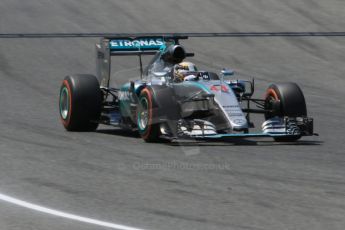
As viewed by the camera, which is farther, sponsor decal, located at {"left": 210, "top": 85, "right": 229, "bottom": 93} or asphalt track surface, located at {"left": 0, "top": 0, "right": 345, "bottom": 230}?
sponsor decal, located at {"left": 210, "top": 85, "right": 229, "bottom": 93}

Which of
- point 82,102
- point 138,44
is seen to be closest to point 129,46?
point 138,44

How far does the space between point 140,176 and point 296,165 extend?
2.03m

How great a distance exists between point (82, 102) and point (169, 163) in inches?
133

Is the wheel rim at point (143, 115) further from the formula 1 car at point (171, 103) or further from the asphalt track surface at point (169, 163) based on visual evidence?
the asphalt track surface at point (169, 163)

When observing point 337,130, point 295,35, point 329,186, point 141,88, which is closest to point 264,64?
point 295,35

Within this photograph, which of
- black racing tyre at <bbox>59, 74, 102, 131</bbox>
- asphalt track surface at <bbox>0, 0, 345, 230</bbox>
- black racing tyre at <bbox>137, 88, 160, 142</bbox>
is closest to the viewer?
asphalt track surface at <bbox>0, 0, 345, 230</bbox>

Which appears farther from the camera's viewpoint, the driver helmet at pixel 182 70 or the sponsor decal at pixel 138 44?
the sponsor decal at pixel 138 44

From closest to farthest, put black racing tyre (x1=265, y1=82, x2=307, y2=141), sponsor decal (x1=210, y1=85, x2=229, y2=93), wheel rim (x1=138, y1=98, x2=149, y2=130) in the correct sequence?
1. wheel rim (x1=138, y1=98, x2=149, y2=130)
2. sponsor decal (x1=210, y1=85, x2=229, y2=93)
3. black racing tyre (x1=265, y1=82, x2=307, y2=141)

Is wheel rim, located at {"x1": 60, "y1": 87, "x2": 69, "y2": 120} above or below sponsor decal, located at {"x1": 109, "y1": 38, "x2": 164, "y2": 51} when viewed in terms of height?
below

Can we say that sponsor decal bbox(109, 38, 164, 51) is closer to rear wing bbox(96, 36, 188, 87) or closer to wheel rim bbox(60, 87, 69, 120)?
rear wing bbox(96, 36, 188, 87)

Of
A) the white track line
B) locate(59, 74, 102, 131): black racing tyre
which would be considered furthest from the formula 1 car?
the white track line

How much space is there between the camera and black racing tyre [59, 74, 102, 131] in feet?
44.6

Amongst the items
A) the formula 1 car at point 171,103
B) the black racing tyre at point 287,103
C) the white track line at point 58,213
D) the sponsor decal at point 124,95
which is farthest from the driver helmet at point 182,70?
the white track line at point 58,213

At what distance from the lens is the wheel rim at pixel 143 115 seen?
12.4m
